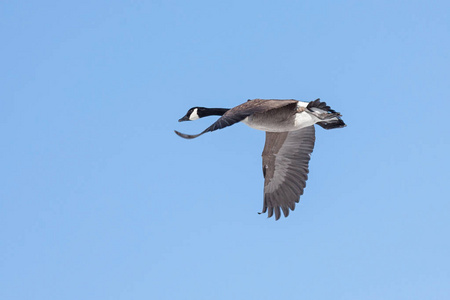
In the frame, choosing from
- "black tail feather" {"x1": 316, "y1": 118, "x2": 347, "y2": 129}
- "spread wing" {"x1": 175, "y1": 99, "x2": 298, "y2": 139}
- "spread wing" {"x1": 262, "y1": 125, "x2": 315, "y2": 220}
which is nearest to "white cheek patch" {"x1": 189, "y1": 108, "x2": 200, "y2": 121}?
"spread wing" {"x1": 262, "y1": 125, "x2": 315, "y2": 220}

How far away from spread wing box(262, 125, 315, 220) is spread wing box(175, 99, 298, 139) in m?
1.93

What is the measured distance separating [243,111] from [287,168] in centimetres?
381

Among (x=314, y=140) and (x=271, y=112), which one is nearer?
(x=271, y=112)

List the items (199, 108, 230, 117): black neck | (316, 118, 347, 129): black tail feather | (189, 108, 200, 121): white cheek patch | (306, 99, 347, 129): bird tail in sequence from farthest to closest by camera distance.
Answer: (189, 108, 200, 121): white cheek patch
(199, 108, 230, 117): black neck
(316, 118, 347, 129): black tail feather
(306, 99, 347, 129): bird tail

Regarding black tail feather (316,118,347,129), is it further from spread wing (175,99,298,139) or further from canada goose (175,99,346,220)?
spread wing (175,99,298,139)

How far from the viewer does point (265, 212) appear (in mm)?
15367

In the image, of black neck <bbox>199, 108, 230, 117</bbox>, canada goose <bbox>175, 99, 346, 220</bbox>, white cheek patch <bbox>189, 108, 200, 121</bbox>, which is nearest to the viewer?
canada goose <bbox>175, 99, 346, 220</bbox>

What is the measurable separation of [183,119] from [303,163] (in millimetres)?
3292

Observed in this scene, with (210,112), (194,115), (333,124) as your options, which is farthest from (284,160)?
(194,115)

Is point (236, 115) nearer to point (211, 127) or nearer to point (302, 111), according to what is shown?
point (211, 127)

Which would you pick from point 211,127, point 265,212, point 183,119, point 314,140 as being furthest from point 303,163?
point 211,127

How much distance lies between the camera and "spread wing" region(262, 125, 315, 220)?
1527cm

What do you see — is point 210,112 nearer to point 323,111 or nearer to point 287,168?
point 287,168

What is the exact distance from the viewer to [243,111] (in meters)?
12.2
